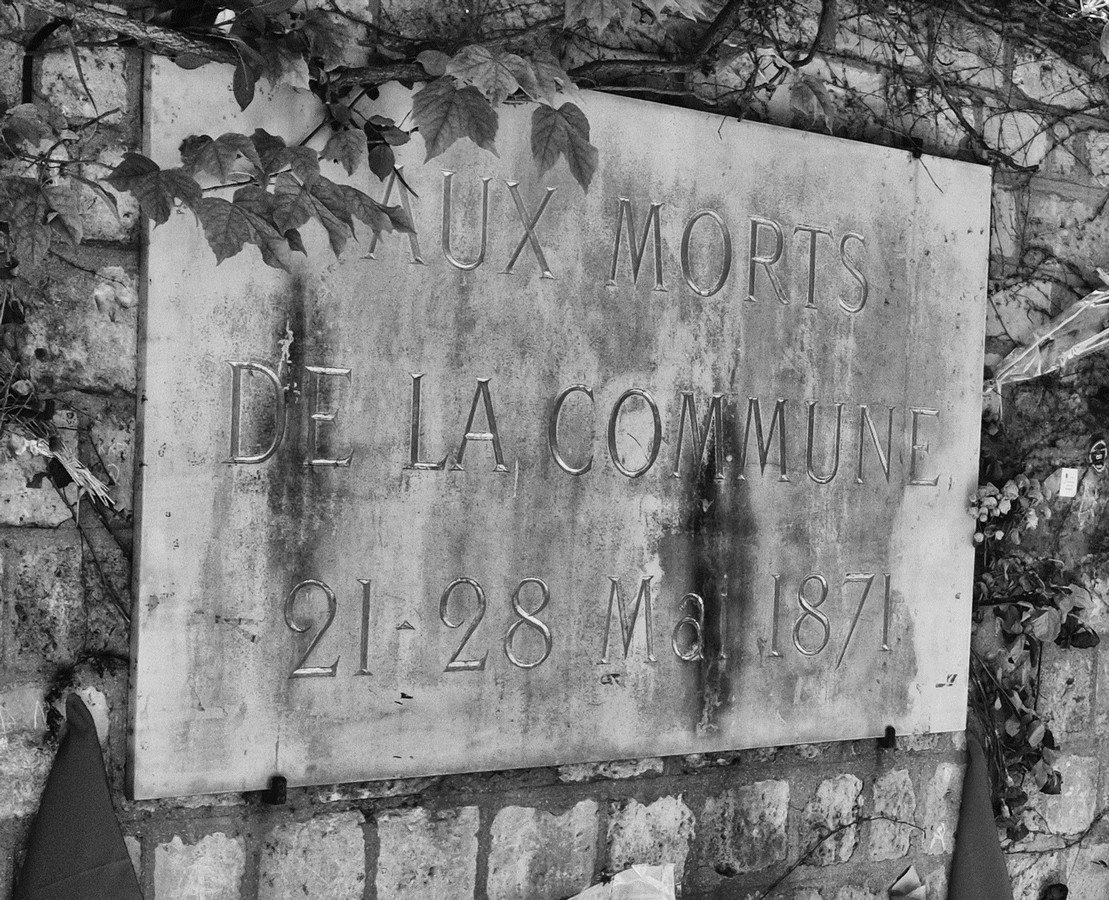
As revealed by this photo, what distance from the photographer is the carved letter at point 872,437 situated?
2887 mm

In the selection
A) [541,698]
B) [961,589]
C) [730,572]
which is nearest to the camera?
[541,698]

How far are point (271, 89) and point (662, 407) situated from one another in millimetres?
1101

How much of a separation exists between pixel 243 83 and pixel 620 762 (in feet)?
5.63

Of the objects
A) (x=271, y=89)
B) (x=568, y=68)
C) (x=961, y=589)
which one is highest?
(x=568, y=68)

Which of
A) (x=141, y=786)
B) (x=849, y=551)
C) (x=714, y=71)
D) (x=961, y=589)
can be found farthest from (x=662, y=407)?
(x=141, y=786)

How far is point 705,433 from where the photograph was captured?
2680mm

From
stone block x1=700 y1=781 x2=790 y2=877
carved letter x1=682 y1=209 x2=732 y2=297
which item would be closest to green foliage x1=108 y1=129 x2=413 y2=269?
carved letter x1=682 y1=209 x2=732 y2=297

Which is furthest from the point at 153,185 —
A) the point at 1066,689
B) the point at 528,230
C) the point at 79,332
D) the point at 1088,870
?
the point at 1088,870

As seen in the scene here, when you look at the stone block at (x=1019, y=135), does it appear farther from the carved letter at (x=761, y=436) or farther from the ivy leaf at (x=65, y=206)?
the ivy leaf at (x=65, y=206)

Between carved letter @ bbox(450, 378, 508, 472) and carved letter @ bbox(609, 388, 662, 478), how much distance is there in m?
0.28

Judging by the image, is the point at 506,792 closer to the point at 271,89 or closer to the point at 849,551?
the point at 849,551

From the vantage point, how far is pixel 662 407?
8.64ft

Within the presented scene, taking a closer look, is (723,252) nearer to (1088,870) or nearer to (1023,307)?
(1023,307)

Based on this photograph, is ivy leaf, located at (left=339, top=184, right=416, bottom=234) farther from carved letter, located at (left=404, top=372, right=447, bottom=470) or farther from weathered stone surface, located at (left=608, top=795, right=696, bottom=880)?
weathered stone surface, located at (left=608, top=795, right=696, bottom=880)
